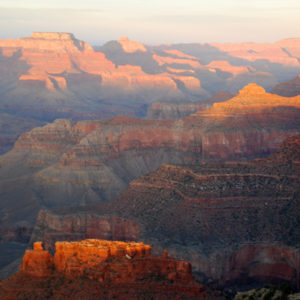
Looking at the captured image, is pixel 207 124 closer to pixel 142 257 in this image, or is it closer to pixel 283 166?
pixel 283 166

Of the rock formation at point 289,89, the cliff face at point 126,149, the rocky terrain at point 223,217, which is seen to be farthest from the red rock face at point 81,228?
the rock formation at point 289,89

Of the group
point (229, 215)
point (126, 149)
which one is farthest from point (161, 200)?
point (126, 149)

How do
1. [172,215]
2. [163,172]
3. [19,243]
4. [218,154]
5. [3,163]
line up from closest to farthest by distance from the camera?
[172,215] < [163,172] < [19,243] < [218,154] < [3,163]

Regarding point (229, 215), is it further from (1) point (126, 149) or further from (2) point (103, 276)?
(1) point (126, 149)

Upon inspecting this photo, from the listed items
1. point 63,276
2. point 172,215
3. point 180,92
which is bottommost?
point 180,92

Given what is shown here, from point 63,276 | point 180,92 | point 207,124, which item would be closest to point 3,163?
point 207,124

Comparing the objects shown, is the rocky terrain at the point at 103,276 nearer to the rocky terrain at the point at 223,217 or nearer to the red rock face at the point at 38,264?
the red rock face at the point at 38,264
